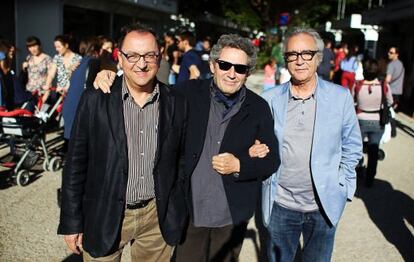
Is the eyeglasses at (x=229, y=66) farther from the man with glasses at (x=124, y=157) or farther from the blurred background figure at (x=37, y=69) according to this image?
the blurred background figure at (x=37, y=69)

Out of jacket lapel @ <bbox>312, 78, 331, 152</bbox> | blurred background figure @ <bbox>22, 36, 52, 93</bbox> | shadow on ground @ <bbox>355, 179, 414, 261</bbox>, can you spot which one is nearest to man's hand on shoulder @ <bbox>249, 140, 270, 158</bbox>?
jacket lapel @ <bbox>312, 78, 331, 152</bbox>

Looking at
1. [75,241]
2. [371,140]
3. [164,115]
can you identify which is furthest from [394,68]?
[75,241]

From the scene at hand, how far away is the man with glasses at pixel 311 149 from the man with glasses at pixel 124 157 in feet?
2.21

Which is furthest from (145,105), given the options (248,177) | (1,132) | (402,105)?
(402,105)

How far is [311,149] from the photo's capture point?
265cm

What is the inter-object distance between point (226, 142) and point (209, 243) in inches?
26.5

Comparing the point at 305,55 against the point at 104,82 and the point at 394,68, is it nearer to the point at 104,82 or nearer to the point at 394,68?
the point at 104,82

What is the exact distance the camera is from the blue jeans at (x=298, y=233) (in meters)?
2.77

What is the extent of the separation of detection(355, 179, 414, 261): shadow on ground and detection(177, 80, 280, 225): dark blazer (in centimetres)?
242

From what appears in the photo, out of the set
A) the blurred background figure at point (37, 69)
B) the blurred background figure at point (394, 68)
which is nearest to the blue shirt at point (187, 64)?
the blurred background figure at point (37, 69)

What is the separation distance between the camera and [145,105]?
2346mm

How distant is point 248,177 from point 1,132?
172 inches

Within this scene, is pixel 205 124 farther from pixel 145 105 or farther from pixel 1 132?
pixel 1 132

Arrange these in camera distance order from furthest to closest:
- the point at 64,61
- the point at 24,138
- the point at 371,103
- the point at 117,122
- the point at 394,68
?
the point at 394,68, the point at 64,61, the point at 371,103, the point at 24,138, the point at 117,122
